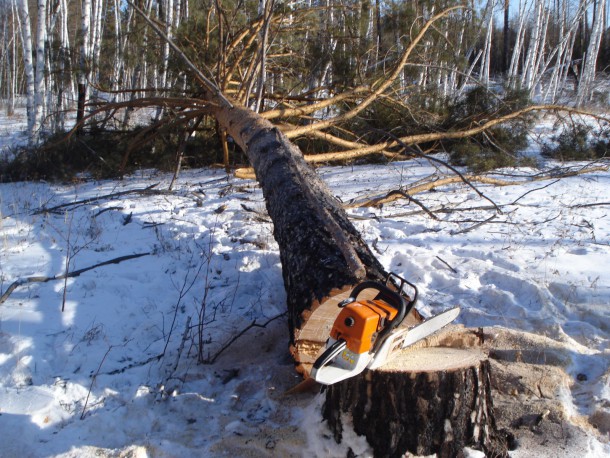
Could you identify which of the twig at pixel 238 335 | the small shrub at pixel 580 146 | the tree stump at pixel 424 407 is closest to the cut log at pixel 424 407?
the tree stump at pixel 424 407

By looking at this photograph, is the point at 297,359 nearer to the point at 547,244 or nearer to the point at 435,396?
the point at 435,396

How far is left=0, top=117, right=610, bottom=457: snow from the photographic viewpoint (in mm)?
2363

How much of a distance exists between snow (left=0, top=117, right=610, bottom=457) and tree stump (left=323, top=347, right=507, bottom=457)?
0.09 meters

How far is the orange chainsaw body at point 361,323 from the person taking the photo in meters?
1.74

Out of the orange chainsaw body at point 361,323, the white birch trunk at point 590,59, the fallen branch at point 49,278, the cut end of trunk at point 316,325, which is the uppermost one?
the white birch trunk at point 590,59

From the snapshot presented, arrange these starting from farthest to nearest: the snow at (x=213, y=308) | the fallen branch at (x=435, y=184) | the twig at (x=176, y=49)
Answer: the fallen branch at (x=435, y=184) < the twig at (x=176, y=49) < the snow at (x=213, y=308)

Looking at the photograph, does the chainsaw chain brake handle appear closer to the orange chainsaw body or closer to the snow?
the orange chainsaw body

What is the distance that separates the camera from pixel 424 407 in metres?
2.04

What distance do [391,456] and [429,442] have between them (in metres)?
0.18

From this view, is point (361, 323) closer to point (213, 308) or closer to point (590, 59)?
point (213, 308)

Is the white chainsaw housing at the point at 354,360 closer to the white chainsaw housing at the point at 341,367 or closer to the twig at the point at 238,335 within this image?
the white chainsaw housing at the point at 341,367

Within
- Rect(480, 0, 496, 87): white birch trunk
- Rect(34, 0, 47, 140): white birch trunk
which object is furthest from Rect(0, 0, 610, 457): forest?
Rect(480, 0, 496, 87): white birch trunk

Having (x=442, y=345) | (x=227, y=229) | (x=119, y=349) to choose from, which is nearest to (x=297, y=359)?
(x=442, y=345)

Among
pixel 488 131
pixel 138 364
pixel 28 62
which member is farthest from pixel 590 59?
pixel 138 364
